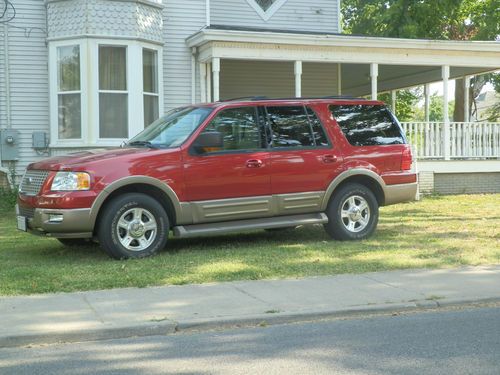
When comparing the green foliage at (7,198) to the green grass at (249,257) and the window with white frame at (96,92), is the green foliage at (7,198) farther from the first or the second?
the green grass at (249,257)

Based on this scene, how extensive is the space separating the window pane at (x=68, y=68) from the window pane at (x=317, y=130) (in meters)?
6.84

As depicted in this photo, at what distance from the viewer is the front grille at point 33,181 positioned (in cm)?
814

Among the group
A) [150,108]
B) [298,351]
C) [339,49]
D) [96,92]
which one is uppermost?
[339,49]

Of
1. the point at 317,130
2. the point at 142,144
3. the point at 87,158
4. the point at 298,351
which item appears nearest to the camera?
the point at 298,351

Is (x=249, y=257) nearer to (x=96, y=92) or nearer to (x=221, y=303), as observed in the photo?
(x=221, y=303)

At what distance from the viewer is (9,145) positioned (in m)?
14.9

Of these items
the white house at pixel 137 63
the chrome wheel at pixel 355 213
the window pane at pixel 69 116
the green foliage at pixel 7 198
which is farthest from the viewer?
the window pane at pixel 69 116

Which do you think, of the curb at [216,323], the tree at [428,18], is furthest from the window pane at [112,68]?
the tree at [428,18]

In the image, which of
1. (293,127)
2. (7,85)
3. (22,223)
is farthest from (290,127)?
(7,85)

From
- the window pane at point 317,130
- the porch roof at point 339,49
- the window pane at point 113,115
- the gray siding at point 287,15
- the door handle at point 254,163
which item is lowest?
the door handle at point 254,163

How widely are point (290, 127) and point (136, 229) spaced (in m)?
2.72

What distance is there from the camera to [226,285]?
7.11m

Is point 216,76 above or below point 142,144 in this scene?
above

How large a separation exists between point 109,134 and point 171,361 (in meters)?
10.4
